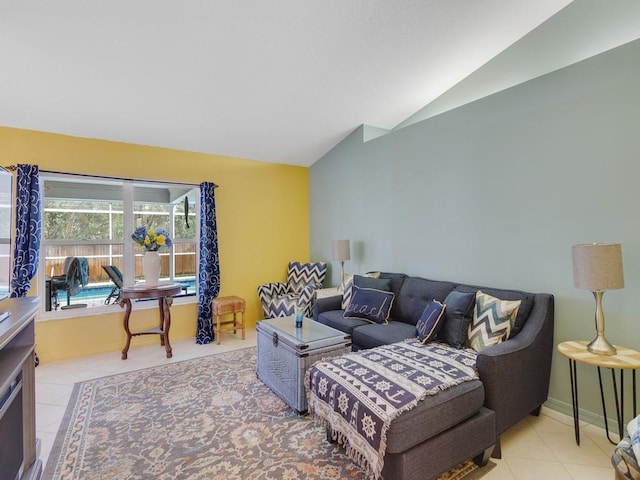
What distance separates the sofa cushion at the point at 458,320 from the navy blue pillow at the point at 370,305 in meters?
0.69

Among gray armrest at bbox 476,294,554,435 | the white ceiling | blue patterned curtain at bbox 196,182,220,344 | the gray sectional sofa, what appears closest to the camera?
the gray sectional sofa

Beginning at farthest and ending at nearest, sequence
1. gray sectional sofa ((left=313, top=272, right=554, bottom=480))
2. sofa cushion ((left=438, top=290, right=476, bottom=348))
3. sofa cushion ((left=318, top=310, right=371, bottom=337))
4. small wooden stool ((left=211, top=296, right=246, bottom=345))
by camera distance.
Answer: small wooden stool ((left=211, top=296, right=246, bottom=345)) → sofa cushion ((left=318, top=310, right=371, bottom=337)) → sofa cushion ((left=438, top=290, right=476, bottom=348)) → gray sectional sofa ((left=313, top=272, right=554, bottom=480))

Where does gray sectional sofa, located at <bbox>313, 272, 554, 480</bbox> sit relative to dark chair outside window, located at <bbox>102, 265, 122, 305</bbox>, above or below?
below

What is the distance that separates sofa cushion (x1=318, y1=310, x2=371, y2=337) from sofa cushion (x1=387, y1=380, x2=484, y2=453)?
1.35m

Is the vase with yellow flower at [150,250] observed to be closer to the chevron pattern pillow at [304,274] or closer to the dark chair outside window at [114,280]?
the dark chair outside window at [114,280]

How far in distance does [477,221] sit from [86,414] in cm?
355

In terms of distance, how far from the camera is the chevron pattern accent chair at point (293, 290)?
163 inches

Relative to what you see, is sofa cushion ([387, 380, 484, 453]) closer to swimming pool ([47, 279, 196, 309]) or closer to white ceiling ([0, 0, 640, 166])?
white ceiling ([0, 0, 640, 166])

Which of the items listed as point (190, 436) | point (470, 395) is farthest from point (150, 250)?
point (470, 395)

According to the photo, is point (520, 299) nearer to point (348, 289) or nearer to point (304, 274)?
point (348, 289)

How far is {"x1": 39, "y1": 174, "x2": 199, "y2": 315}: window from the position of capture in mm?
3543

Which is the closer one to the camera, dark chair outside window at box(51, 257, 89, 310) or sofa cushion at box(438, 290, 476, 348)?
sofa cushion at box(438, 290, 476, 348)

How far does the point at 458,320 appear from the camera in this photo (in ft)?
8.07

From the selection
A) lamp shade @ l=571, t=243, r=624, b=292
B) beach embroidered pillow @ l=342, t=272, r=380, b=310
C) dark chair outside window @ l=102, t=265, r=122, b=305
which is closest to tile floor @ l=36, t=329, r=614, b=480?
dark chair outside window @ l=102, t=265, r=122, b=305
